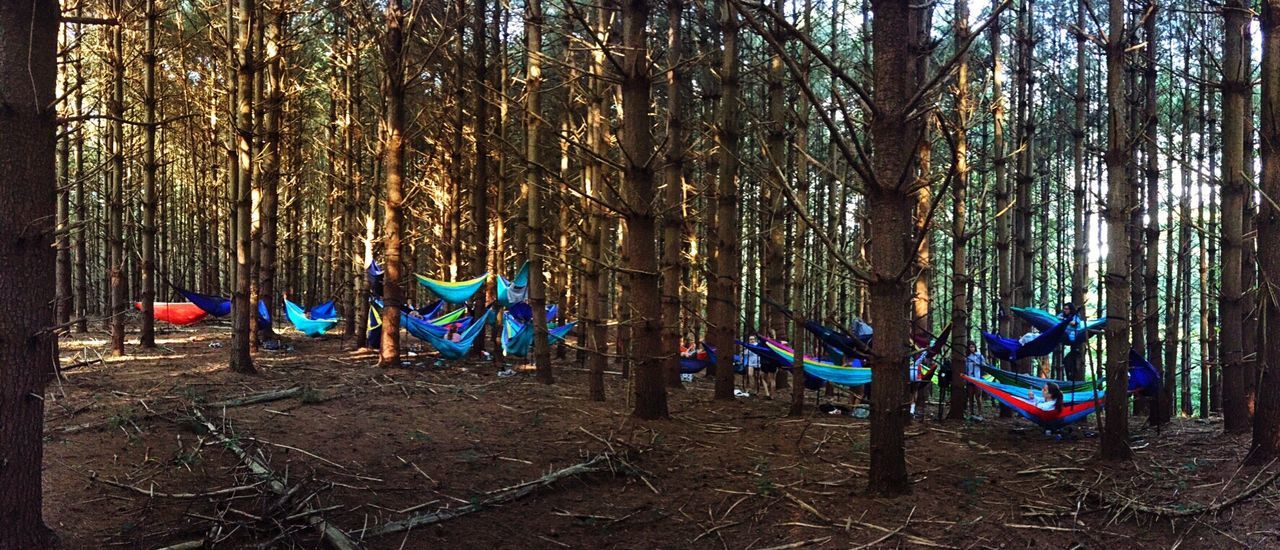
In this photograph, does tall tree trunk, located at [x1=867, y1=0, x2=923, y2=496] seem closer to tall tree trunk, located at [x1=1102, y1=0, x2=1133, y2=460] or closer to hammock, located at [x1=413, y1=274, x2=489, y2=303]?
tall tree trunk, located at [x1=1102, y1=0, x2=1133, y2=460]

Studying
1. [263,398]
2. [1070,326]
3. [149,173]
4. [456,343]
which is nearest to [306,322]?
[149,173]

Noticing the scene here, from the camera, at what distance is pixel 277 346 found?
36.5 feet

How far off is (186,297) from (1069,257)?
21.8m

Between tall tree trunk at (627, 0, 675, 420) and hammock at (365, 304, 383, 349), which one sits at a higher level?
tall tree trunk at (627, 0, 675, 420)

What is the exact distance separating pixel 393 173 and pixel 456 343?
2.31 m

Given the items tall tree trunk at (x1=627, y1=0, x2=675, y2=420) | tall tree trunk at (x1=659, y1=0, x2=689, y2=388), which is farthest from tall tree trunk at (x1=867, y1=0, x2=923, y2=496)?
tall tree trunk at (x1=659, y1=0, x2=689, y2=388)

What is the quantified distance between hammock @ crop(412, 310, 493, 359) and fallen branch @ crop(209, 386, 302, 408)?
272 centimetres

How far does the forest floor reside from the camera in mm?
4266

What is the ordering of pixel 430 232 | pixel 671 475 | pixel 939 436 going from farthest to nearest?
pixel 430 232
pixel 939 436
pixel 671 475

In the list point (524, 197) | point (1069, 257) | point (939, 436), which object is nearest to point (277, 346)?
point (524, 197)

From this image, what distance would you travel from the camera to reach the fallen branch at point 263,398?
614 cm

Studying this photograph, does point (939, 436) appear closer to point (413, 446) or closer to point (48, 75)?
point (413, 446)

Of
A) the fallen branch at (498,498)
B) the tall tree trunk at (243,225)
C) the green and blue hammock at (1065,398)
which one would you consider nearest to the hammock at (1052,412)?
the green and blue hammock at (1065,398)

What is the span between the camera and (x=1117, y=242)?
551 centimetres
